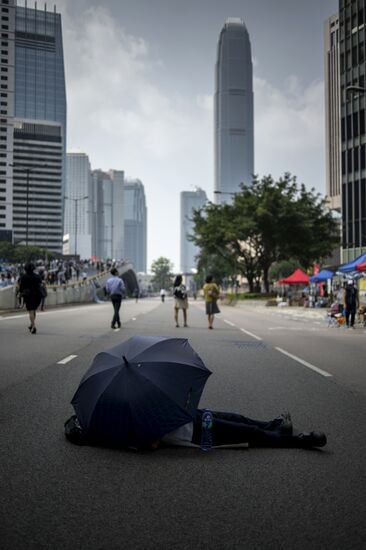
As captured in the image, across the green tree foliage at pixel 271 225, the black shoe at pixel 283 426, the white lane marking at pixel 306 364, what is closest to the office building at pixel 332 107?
the green tree foliage at pixel 271 225

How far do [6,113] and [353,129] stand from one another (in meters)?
132

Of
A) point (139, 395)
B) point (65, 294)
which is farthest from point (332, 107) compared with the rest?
point (139, 395)

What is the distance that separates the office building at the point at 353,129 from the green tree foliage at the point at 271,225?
280 centimetres

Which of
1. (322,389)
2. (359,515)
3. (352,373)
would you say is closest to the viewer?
(359,515)

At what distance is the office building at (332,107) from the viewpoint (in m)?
122

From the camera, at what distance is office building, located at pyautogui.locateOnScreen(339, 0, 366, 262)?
59.8 m

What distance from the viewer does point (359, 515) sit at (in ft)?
11.1

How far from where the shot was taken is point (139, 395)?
441cm

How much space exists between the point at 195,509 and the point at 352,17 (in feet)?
220

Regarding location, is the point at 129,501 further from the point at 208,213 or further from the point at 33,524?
the point at 208,213

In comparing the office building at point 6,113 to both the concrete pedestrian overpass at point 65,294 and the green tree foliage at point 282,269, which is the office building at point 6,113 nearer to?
the green tree foliage at point 282,269

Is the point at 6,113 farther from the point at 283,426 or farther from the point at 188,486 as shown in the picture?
the point at 188,486

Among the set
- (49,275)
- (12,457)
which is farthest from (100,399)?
(49,275)

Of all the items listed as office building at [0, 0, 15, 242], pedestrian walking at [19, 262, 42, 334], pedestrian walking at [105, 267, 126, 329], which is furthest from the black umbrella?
office building at [0, 0, 15, 242]
